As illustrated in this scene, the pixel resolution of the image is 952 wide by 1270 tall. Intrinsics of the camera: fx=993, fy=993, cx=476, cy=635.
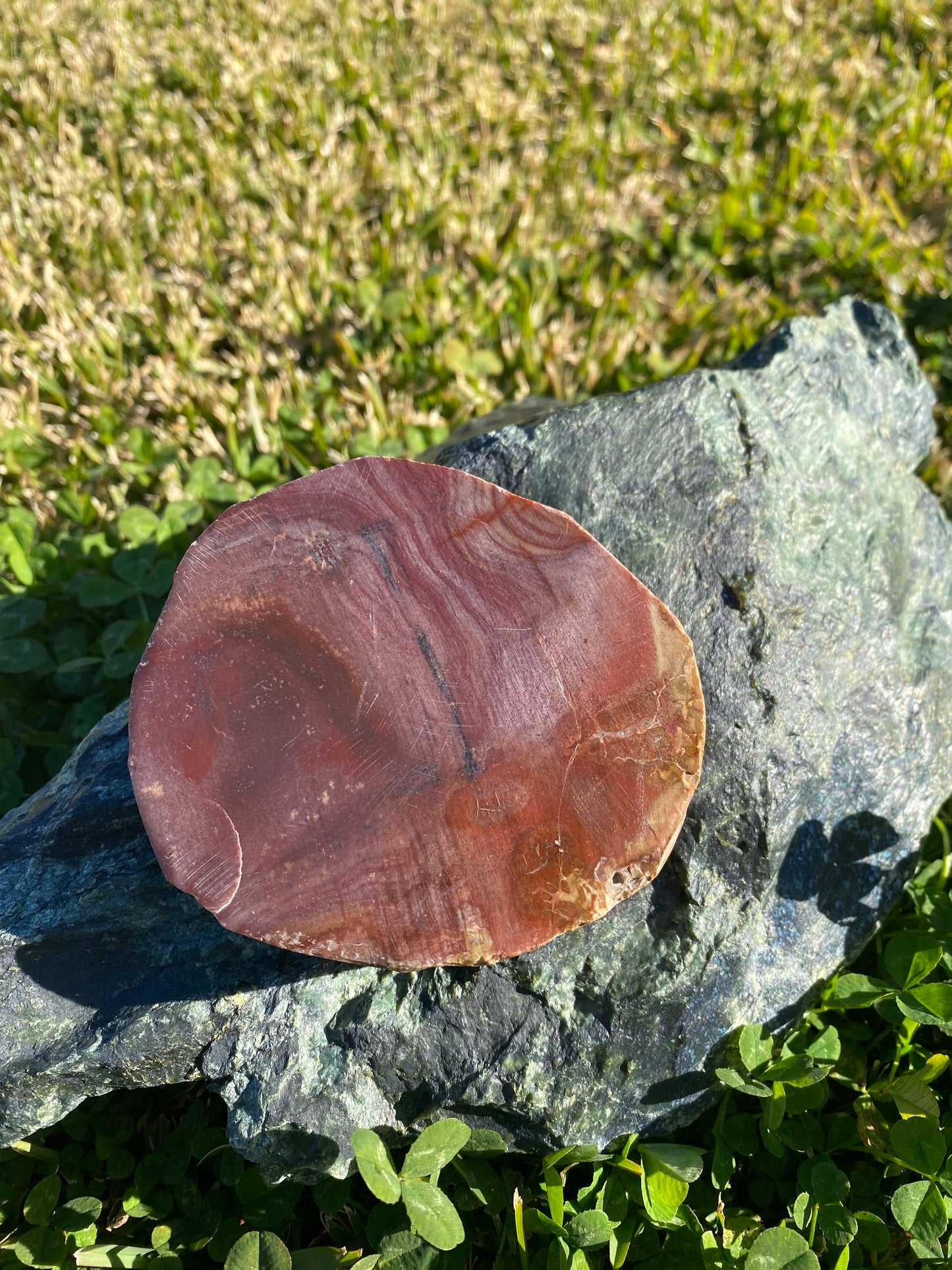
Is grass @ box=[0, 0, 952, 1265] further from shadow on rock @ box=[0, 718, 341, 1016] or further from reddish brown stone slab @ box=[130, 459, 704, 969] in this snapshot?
reddish brown stone slab @ box=[130, 459, 704, 969]

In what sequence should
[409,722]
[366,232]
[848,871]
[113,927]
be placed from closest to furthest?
[409,722], [113,927], [848,871], [366,232]

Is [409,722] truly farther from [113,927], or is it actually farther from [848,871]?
[848,871]

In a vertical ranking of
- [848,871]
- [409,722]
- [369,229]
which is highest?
[369,229]

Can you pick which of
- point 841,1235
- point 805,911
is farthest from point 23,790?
point 841,1235

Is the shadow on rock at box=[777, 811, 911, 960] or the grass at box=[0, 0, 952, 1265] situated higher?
the grass at box=[0, 0, 952, 1265]

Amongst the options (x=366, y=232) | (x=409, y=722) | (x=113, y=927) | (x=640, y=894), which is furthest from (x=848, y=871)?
(x=366, y=232)

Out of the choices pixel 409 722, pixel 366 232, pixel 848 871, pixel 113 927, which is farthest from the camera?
pixel 366 232

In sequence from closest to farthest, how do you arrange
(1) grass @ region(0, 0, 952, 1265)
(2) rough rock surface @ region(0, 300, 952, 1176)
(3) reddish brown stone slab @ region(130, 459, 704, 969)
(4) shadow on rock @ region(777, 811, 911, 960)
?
(3) reddish brown stone slab @ region(130, 459, 704, 969) → (2) rough rock surface @ region(0, 300, 952, 1176) → (4) shadow on rock @ region(777, 811, 911, 960) → (1) grass @ region(0, 0, 952, 1265)

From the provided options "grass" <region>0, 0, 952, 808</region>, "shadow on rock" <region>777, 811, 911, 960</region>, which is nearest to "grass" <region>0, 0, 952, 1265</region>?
"grass" <region>0, 0, 952, 808</region>
